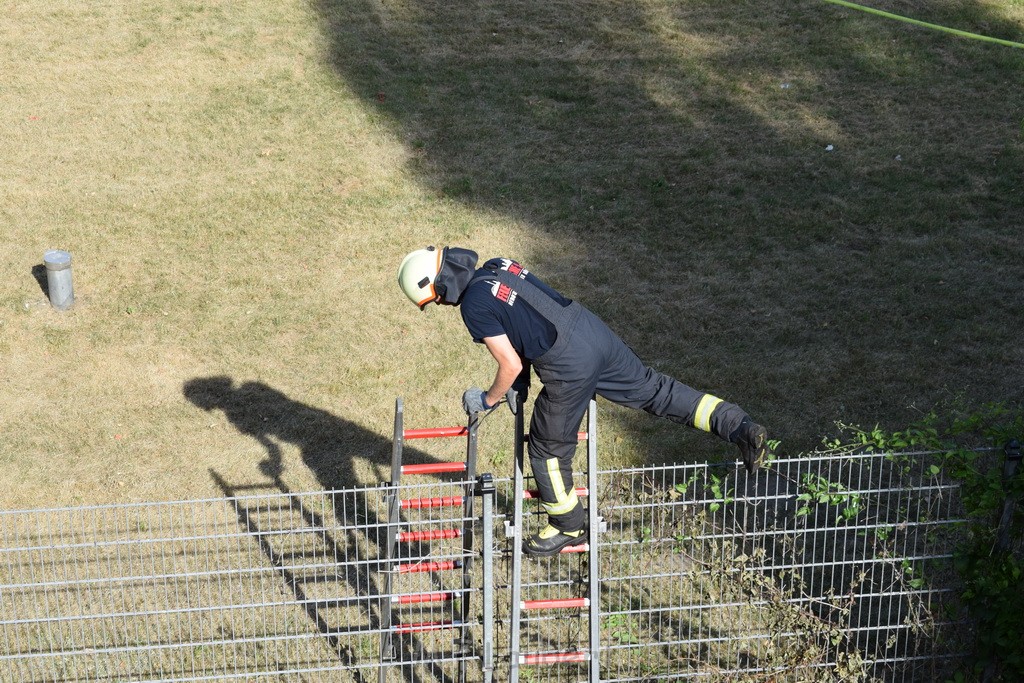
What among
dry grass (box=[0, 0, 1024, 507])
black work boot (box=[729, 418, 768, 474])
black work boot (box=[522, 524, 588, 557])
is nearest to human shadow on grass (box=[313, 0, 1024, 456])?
dry grass (box=[0, 0, 1024, 507])

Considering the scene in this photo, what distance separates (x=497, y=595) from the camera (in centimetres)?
631

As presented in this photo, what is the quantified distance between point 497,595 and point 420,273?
1.91 meters

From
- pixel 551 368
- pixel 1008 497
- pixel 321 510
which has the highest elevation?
pixel 1008 497

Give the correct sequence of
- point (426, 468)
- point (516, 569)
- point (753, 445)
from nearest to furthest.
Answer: point (516, 569)
point (753, 445)
point (426, 468)

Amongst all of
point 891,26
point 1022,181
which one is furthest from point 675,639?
point 891,26

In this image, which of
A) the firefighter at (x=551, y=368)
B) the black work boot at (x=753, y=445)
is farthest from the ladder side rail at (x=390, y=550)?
the black work boot at (x=753, y=445)

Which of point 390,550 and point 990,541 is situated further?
point 390,550

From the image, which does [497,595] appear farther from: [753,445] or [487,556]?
[753,445]

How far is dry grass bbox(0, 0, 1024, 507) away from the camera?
8.65 m

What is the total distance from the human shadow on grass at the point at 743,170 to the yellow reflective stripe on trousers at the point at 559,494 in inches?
114

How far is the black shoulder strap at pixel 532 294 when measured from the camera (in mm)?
5703

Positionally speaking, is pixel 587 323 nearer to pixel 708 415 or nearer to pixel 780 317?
pixel 708 415

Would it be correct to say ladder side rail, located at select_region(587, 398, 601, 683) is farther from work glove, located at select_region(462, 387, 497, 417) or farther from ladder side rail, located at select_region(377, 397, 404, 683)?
ladder side rail, located at select_region(377, 397, 404, 683)

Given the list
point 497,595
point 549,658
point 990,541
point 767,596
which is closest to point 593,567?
point 549,658
